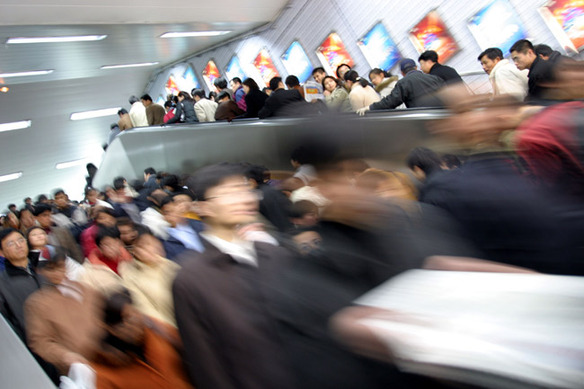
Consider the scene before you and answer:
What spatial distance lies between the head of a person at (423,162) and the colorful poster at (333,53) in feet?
25.5

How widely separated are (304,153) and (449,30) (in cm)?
789

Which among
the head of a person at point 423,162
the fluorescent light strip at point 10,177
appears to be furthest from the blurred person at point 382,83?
the fluorescent light strip at point 10,177

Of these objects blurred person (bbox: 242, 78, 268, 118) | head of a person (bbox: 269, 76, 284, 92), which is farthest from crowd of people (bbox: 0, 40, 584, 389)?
blurred person (bbox: 242, 78, 268, 118)

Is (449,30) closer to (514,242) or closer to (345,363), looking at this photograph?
(514,242)

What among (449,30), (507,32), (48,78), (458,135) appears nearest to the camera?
(458,135)

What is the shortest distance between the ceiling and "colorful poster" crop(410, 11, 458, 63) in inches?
150

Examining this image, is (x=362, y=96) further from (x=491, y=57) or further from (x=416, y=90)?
(x=491, y=57)

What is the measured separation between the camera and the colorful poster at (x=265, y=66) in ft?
42.4

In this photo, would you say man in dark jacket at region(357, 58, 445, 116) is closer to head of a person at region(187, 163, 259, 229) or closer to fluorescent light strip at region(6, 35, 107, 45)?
head of a person at region(187, 163, 259, 229)

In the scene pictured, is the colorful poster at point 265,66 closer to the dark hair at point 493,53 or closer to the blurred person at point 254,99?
the blurred person at point 254,99

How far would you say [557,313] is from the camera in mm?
869

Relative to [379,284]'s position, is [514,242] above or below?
below

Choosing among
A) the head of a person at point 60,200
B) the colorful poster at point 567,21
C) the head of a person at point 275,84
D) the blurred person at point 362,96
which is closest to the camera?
the blurred person at point 362,96

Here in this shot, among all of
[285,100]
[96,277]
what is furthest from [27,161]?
[96,277]
